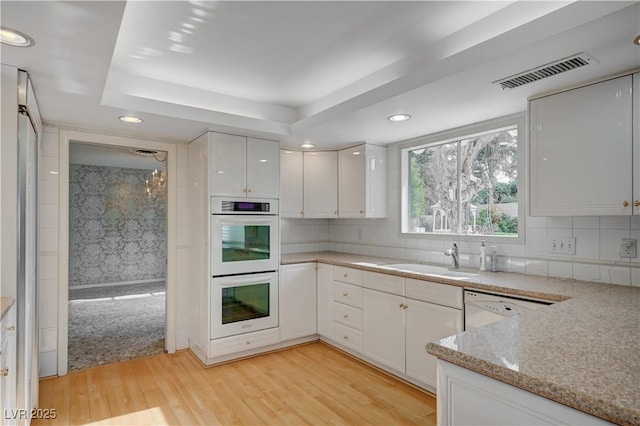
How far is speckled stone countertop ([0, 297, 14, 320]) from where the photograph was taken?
155cm

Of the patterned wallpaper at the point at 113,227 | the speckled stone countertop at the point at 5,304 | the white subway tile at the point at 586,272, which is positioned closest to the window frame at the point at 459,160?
the white subway tile at the point at 586,272

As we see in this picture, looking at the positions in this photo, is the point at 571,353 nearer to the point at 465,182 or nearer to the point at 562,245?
the point at 562,245

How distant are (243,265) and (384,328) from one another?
4.70 ft

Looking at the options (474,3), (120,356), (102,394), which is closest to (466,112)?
(474,3)

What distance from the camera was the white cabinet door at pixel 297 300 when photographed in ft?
12.0

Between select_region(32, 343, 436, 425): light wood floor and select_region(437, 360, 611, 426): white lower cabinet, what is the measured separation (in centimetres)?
142

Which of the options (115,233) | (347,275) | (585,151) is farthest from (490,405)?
(115,233)

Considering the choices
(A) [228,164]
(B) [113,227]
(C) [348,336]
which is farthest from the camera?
(B) [113,227]

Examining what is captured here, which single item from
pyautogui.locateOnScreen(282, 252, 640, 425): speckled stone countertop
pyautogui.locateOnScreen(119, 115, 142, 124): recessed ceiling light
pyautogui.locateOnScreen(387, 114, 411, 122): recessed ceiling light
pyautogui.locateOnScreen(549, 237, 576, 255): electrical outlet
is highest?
pyautogui.locateOnScreen(387, 114, 411, 122): recessed ceiling light

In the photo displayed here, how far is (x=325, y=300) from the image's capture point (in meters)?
3.74

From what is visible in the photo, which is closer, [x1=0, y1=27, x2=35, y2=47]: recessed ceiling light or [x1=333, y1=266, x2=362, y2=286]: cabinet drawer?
[x1=0, y1=27, x2=35, y2=47]: recessed ceiling light

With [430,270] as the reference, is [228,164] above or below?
above

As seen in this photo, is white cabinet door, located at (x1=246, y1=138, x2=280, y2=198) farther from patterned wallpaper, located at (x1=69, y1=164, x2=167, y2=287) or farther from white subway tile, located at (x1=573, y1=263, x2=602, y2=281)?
patterned wallpaper, located at (x1=69, y1=164, x2=167, y2=287)

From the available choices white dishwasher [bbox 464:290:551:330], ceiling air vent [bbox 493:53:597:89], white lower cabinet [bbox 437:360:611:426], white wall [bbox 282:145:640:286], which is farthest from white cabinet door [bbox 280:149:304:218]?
white lower cabinet [bbox 437:360:611:426]
